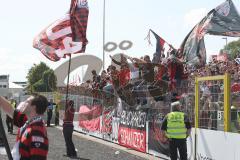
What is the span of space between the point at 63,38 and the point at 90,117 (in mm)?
6824

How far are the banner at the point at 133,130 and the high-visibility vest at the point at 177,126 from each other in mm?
4439

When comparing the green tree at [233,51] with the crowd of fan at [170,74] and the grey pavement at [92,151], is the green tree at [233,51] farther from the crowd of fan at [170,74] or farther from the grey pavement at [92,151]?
the grey pavement at [92,151]

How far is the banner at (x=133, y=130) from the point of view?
15.5 m

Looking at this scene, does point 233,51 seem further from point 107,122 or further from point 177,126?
point 177,126

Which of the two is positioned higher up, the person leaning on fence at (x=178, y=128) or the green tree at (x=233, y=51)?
the green tree at (x=233, y=51)

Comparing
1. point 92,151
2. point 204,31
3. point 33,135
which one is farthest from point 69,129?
point 33,135

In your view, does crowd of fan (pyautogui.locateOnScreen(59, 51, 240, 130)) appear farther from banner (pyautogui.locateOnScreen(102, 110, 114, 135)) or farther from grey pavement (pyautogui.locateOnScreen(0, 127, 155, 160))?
grey pavement (pyautogui.locateOnScreen(0, 127, 155, 160))

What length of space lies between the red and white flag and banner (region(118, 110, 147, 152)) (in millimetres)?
2874

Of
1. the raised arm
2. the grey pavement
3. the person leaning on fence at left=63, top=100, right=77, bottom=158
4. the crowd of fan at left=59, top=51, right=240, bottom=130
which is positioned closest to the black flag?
the crowd of fan at left=59, top=51, right=240, bottom=130

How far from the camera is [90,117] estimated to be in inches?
883

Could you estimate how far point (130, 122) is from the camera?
16.8 m

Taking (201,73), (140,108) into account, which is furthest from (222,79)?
(140,108)

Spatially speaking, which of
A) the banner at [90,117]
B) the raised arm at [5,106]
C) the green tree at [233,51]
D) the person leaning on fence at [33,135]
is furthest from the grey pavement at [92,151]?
the person leaning on fence at [33,135]

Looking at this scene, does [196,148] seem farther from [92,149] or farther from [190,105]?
[92,149]
